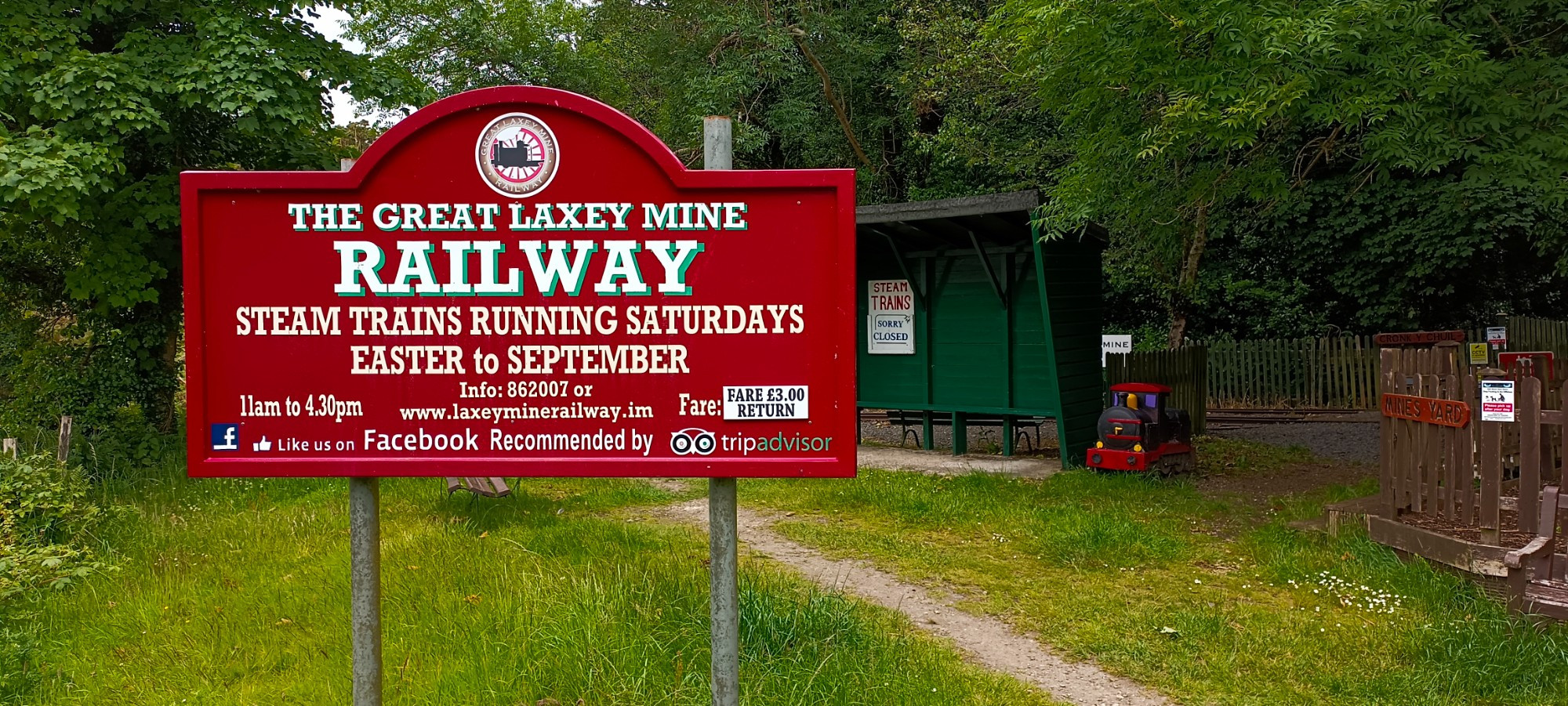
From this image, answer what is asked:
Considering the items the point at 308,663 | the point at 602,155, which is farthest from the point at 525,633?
the point at 602,155

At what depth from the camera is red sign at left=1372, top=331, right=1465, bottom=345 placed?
38.4ft

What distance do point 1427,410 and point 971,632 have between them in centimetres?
348

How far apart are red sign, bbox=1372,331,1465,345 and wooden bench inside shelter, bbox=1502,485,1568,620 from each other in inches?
240

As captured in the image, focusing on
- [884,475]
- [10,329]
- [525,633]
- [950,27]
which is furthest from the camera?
[950,27]

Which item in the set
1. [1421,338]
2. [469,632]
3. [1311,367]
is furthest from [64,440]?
[1311,367]

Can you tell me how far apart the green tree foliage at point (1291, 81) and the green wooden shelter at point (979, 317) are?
163cm

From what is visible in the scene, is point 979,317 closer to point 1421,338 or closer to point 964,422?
point 964,422

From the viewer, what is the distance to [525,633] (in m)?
4.99

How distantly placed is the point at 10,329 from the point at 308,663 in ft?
40.6

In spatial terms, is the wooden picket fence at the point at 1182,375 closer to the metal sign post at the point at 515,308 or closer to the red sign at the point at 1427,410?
the red sign at the point at 1427,410

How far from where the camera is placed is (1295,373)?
70.7 ft

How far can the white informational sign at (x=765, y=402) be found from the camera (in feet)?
11.3

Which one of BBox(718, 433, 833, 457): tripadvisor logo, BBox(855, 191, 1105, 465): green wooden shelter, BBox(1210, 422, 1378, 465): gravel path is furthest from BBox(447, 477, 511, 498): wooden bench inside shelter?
BBox(1210, 422, 1378, 465): gravel path

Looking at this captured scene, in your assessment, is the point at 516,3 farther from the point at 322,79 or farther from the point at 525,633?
the point at 525,633
